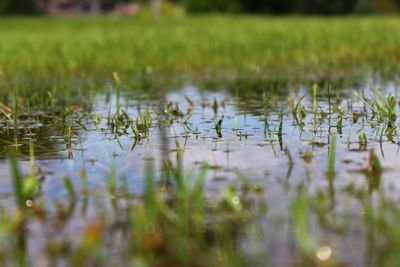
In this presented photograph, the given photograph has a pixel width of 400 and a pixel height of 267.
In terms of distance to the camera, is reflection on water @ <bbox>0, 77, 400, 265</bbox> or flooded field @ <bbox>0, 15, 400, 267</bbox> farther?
reflection on water @ <bbox>0, 77, 400, 265</bbox>

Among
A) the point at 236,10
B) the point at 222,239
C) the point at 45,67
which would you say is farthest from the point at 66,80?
the point at 236,10

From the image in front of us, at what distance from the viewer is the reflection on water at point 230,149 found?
2377mm

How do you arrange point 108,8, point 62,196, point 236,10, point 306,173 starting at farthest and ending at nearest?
point 108,8 → point 236,10 → point 306,173 → point 62,196

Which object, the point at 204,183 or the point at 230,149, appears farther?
the point at 230,149

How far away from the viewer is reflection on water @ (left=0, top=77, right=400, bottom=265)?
2.38m

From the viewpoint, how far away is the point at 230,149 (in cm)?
313

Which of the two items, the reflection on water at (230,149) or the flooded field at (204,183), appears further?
the reflection on water at (230,149)

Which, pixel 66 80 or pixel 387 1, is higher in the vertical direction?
pixel 387 1

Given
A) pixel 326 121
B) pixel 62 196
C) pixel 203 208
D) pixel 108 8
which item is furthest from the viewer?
pixel 108 8

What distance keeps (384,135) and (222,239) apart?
1802mm

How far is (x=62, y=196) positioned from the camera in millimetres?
2340

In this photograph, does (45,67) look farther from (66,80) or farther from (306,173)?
(306,173)

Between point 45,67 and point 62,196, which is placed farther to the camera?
point 45,67

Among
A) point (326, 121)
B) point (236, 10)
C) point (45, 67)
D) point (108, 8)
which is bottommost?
point (326, 121)
